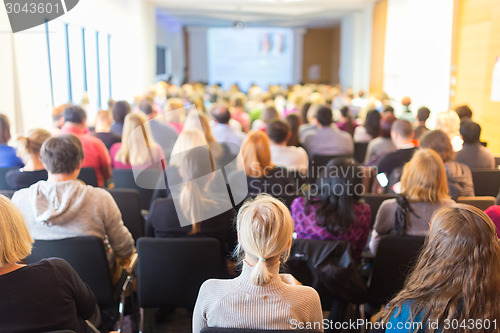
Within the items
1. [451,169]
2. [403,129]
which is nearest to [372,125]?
[403,129]

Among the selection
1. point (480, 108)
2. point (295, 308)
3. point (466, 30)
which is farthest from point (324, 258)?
point (466, 30)

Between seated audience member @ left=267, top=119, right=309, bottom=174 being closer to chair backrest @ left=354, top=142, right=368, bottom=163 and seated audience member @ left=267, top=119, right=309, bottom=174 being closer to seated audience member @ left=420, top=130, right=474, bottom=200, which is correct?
seated audience member @ left=420, top=130, right=474, bottom=200

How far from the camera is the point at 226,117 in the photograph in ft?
18.3

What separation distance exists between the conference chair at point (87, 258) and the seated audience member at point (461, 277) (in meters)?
1.52

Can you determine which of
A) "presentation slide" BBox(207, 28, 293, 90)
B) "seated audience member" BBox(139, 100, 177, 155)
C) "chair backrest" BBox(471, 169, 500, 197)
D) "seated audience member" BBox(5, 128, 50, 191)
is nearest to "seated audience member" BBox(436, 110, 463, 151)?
"chair backrest" BBox(471, 169, 500, 197)

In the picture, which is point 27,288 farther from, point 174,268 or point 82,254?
point 174,268

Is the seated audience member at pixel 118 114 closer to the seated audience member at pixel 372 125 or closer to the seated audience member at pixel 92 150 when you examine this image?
the seated audience member at pixel 92 150

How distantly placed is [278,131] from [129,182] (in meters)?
1.45

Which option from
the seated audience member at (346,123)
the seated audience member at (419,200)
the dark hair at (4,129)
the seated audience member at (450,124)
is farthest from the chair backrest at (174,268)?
the seated audience member at (346,123)

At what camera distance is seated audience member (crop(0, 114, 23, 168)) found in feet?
12.2

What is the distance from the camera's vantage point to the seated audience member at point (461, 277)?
4.31 ft

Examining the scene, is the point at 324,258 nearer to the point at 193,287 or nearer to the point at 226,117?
the point at 193,287

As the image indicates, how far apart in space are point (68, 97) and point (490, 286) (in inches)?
328

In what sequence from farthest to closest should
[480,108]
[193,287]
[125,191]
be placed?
[480,108], [125,191], [193,287]
